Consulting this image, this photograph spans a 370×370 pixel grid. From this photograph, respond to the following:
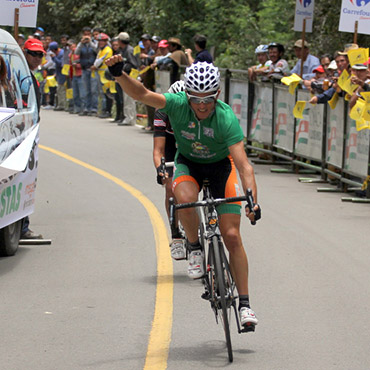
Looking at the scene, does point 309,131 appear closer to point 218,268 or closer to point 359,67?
point 359,67

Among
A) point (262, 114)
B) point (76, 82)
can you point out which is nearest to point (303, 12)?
point (262, 114)

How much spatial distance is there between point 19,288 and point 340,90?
305 inches

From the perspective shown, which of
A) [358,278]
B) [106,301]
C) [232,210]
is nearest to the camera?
[232,210]

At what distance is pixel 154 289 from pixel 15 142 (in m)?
2.14

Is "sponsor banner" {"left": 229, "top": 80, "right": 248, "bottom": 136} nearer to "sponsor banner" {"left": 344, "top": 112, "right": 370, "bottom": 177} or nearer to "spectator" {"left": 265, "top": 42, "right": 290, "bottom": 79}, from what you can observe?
"spectator" {"left": 265, "top": 42, "right": 290, "bottom": 79}

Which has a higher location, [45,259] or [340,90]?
[340,90]

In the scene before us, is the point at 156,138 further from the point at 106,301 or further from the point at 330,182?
the point at 330,182

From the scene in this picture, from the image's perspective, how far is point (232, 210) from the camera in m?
6.91

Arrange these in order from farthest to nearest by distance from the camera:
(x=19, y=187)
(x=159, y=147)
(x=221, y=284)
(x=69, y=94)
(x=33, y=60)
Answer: (x=69, y=94) < (x=33, y=60) < (x=19, y=187) < (x=159, y=147) < (x=221, y=284)

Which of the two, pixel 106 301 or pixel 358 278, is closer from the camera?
pixel 106 301

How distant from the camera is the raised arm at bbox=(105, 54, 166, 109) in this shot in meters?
6.59

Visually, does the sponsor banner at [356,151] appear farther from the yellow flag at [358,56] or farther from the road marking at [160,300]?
the road marking at [160,300]

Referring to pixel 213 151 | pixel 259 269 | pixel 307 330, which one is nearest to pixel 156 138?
pixel 259 269

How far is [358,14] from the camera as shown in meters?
15.3
